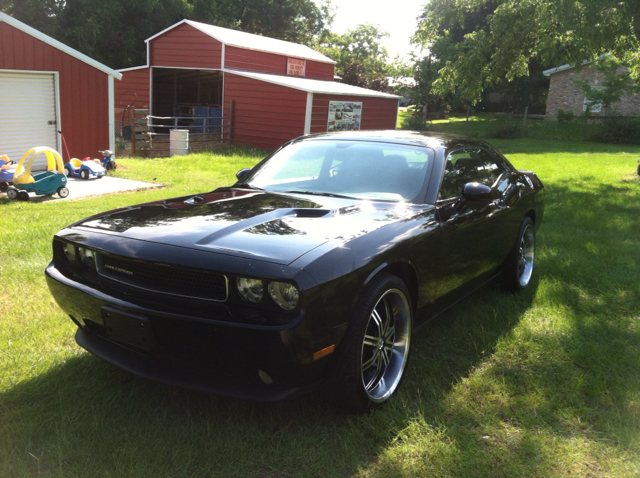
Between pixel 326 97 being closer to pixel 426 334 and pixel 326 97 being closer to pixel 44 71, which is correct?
pixel 44 71

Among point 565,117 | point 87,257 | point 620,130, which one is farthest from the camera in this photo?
point 565,117

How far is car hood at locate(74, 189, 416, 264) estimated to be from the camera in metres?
2.67

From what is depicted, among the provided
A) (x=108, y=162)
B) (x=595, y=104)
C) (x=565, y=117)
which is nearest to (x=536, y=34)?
(x=108, y=162)

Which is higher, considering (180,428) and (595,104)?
(595,104)

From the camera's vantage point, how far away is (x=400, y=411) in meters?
3.03

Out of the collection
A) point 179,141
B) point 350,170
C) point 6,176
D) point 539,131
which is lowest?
point 6,176

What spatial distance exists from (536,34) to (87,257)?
13.2 metres

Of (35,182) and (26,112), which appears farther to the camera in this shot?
(26,112)

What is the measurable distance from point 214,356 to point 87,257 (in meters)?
1.00

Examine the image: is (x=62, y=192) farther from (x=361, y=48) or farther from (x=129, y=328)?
(x=361, y=48)

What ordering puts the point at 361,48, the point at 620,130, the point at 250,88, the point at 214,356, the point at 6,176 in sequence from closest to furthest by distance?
the point at 214,356 < the point at 6,176 < the point at 250,88 < the point at 620,130 < the point at 361,48

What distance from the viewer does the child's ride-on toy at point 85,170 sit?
38.2 feet

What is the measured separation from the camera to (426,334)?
13.5 ft

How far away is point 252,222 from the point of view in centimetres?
303
